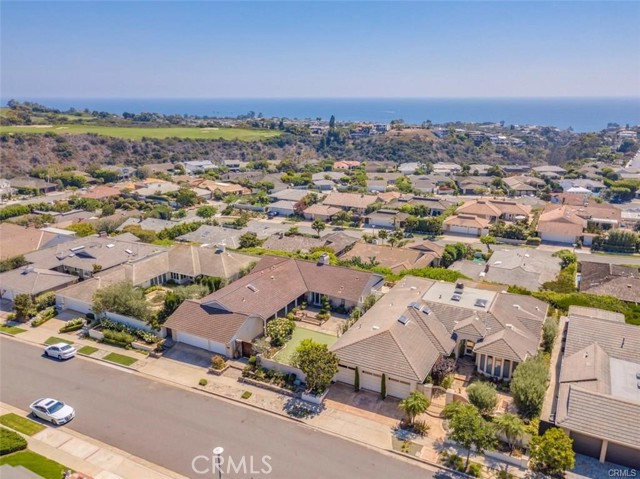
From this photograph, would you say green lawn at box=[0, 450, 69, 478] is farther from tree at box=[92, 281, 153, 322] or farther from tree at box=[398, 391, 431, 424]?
tree at box=[398, 391, 431, 424]

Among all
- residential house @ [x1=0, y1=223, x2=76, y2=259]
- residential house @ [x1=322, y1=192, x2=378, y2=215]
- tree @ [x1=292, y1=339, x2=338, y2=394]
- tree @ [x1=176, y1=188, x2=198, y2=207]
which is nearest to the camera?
tree @ [x1=292, y1=339, x2=338, y2=394]

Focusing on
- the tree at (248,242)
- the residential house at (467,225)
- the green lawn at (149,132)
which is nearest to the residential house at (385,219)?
the residential house at (467,225)

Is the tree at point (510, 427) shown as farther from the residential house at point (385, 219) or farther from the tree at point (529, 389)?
the residential house at point (385, 219)

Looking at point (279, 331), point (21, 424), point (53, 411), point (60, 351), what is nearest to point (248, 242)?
point (279, 331)

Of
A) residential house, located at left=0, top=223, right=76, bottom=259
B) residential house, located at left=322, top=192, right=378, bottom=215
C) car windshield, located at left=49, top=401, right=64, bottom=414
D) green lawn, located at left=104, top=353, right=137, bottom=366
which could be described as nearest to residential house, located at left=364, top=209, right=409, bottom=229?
residential house, located at left=322, top=192, right=378, bottom=215

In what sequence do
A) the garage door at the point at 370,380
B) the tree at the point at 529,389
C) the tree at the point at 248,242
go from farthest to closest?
the tree at the point at 248,242 < the garage door at the point at 370,380 < the tree at the point at 529,389

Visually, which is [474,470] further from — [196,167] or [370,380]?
[196,167]

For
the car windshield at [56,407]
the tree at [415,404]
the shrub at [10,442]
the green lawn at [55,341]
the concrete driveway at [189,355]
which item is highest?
the tree at [415,404]
